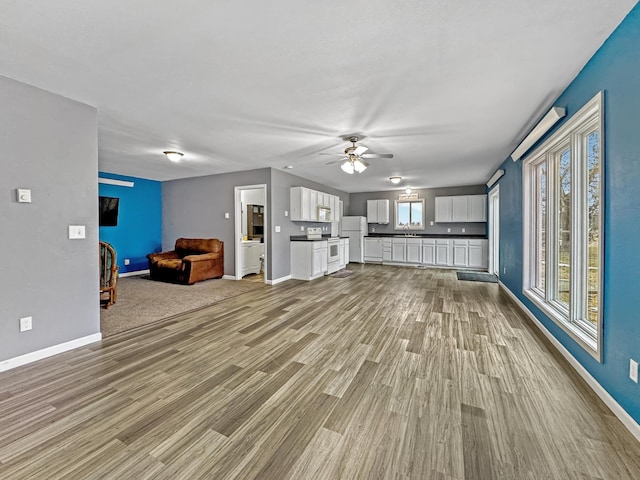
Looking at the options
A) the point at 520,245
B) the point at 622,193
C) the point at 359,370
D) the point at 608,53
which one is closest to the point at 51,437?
the point at 359,370

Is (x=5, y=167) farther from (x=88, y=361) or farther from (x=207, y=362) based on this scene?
(x=207, y=362)

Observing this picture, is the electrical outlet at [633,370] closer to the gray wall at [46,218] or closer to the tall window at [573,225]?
the tall window at [573,225]

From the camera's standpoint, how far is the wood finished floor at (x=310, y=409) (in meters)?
1.35

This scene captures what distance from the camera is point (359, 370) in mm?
2285

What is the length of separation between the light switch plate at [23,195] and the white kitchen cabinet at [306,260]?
4429 mm

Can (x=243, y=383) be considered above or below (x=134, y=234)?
below

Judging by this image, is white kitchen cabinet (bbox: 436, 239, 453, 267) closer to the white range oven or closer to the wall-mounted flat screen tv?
the white range oven

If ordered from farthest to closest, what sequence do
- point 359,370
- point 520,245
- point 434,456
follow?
point 520,245
point 359,370
point 434,456

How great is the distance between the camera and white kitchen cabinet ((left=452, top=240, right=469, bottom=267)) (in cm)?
776

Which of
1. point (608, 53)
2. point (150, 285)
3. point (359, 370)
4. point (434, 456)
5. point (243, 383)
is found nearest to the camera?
point (434, 456)

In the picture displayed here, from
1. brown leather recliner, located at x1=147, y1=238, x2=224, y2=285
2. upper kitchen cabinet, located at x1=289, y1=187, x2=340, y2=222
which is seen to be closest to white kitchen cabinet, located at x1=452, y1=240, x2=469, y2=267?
upper kitchen cabinet, located at x1=289, y1=187, x2=340, y2=222

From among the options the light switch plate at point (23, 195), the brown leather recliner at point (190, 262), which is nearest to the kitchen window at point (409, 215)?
the brown leather recliner at point (190, 262)

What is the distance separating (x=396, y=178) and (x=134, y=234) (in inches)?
266

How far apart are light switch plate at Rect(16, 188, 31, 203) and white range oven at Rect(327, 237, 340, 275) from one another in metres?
5.34
